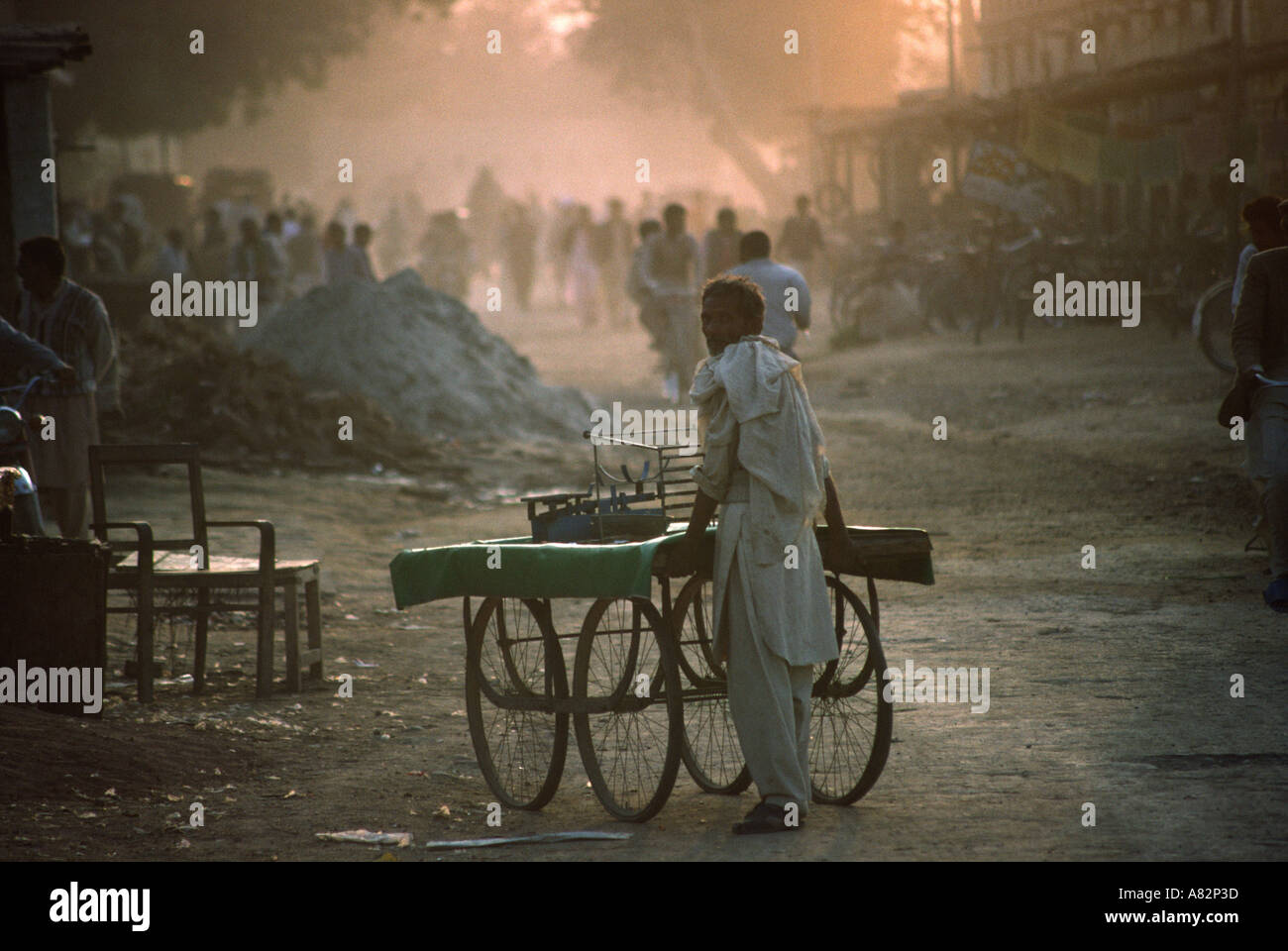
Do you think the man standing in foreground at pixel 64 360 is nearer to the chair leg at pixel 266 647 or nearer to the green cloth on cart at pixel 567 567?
the chair leg at pixel 266 647

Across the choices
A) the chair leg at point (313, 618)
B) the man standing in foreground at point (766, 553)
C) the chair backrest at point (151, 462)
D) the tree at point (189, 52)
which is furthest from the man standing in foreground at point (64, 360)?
the tree at point (189, 52)

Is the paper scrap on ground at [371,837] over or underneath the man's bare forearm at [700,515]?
underneath

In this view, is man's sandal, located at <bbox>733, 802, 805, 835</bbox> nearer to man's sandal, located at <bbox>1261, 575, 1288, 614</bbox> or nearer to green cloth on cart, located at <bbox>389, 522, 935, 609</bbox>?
green cloth on cart, located at <bbox>389, 522, 935, 609</bbox>

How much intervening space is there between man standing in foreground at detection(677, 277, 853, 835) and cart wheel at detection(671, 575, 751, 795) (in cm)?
24

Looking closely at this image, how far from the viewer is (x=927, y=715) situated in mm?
6285

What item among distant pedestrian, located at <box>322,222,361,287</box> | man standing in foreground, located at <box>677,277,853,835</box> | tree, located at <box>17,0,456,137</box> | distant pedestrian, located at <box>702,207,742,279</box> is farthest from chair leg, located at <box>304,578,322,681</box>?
tree, located at <box>17,0,456,137</box>

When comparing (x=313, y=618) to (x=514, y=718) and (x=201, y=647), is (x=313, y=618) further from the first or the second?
(x=514, y=718)

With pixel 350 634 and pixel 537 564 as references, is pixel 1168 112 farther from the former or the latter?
pixel 537 564

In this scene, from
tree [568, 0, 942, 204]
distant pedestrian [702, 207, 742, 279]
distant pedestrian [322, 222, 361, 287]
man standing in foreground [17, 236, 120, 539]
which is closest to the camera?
man standing in foreground [17, 236, 120, 539]

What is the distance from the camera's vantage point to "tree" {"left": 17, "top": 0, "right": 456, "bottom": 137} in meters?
30.4

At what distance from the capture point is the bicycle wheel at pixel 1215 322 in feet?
45.9

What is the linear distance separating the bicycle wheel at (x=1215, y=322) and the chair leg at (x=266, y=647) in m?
9.02

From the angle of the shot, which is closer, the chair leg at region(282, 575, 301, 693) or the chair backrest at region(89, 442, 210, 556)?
the chair leg at region(282, 575, 301, 693)

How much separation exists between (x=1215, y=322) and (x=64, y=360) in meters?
9.79
